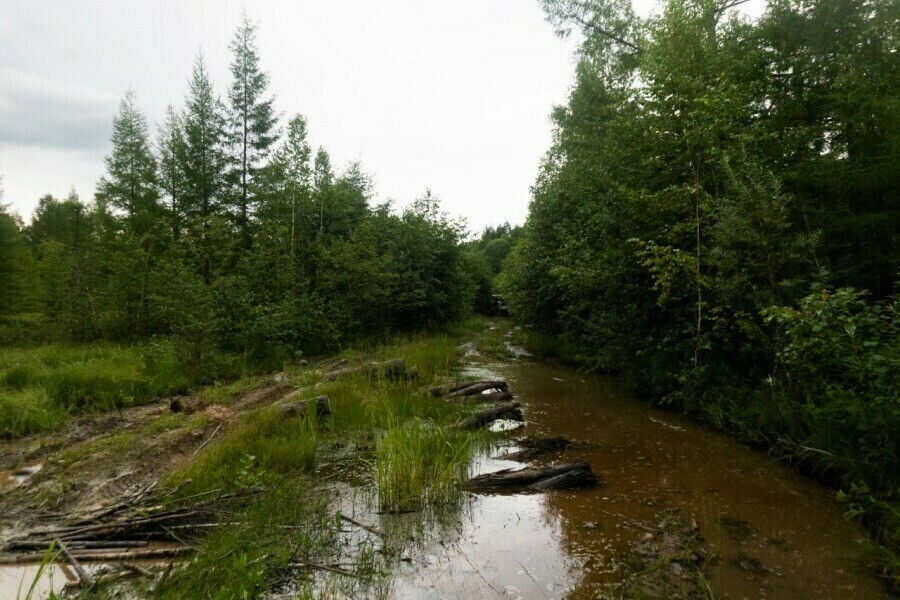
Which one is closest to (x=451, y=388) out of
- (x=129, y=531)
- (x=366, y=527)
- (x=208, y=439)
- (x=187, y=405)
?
(x=208, y=439)

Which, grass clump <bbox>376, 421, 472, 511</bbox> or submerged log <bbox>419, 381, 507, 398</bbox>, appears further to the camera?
submerged log <bbox>419, 381, 507, 398</bbox>

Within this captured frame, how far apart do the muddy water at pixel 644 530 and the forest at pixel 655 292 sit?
316mm

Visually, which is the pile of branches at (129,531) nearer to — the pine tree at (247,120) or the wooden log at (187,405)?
the wooden log at (187,405)

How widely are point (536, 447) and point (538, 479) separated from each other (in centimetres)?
107

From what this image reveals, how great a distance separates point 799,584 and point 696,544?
0.62 meters

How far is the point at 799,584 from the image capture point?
2.77 metres

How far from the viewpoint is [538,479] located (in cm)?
441

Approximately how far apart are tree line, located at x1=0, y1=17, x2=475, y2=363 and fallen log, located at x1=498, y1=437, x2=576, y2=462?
7689mm

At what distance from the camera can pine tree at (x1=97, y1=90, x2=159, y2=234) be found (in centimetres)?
1839

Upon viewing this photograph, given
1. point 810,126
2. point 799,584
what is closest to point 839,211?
point 810,126

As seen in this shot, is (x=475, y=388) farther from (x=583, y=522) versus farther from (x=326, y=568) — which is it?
(x=326, y=568)

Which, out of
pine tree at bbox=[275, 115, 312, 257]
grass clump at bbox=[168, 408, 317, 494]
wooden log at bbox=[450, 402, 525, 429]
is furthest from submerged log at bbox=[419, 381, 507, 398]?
pine tree at bbox=[275, 115, 312, 257]

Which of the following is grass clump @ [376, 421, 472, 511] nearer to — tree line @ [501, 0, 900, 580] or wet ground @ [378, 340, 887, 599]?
wet ground @ [378, 340, 887, 599]

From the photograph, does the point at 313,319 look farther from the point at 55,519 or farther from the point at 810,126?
the point at 810,126
